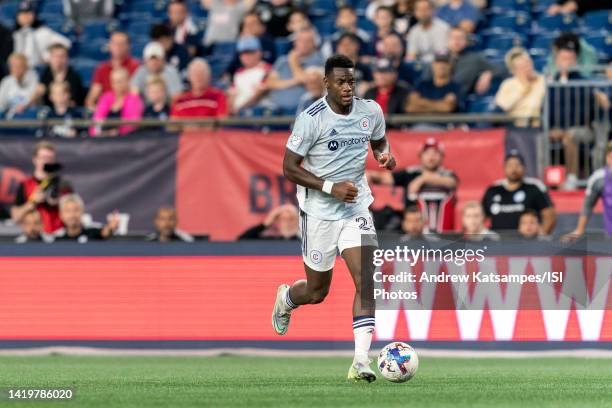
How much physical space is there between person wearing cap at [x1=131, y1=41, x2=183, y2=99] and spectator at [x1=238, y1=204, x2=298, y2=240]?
10.2ft

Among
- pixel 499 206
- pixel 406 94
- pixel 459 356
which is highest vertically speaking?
pixel 406 94

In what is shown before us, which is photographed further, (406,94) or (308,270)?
(406,94)

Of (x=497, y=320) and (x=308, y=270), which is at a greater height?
(x=308, y=270)

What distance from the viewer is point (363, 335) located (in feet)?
34.2

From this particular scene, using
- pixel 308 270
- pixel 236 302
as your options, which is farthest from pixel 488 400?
pixel 236 302

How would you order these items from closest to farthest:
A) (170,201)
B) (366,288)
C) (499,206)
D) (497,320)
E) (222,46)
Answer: (366,288)
(497,320)
(499,206)
(170,201)
(222,46)

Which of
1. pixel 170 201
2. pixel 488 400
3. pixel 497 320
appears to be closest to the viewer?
pixel 488 400

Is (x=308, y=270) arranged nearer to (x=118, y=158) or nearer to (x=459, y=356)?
(x=459, y=356)

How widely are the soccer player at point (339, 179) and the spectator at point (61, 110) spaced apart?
852cm

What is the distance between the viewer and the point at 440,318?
48.5ft

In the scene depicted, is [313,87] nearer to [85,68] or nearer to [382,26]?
[382,26]

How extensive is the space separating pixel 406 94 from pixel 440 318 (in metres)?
4.08

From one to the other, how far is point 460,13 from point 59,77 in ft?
19.9

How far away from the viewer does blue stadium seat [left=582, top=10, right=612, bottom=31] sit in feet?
64.1
